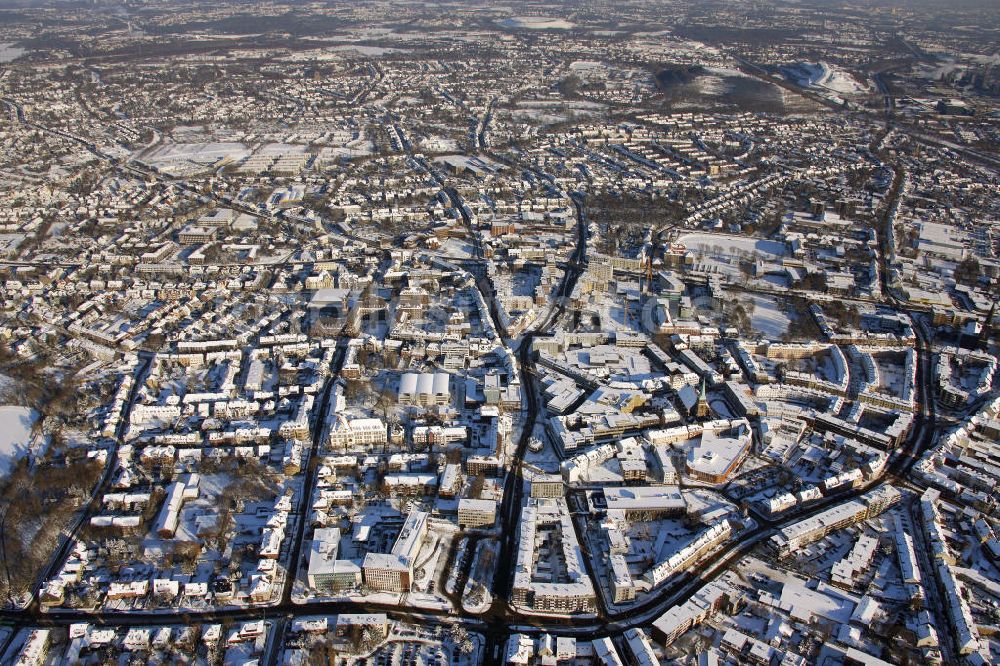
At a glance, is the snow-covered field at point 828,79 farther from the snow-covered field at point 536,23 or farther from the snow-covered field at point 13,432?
the snow-covered field at point 13,432

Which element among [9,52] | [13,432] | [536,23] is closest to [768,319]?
[13,432]

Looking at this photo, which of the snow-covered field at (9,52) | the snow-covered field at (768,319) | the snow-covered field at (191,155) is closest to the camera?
the snow-covered field at (768,319)

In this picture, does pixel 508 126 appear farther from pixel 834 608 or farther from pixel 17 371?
pixel 834 608

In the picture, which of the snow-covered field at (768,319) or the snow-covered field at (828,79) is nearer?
the snow-covered field at (768,319)

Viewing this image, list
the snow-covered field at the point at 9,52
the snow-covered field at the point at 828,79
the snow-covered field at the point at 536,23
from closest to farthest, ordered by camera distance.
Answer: the snow-covered field at the point at 828,79
the snow-covered field at the point at 9,52
the snow-covered field at the point at 536,23

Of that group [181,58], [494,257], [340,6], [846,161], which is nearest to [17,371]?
[494,257]

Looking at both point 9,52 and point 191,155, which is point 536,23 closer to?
point 9,52

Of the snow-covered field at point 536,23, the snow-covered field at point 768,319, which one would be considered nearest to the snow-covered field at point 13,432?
the snow-covered field at point 768,319

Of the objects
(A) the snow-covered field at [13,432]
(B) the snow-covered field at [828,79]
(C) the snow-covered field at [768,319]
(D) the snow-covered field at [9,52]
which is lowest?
(A) the snow-covered field at [13,432]

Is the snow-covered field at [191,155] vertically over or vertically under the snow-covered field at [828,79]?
under
